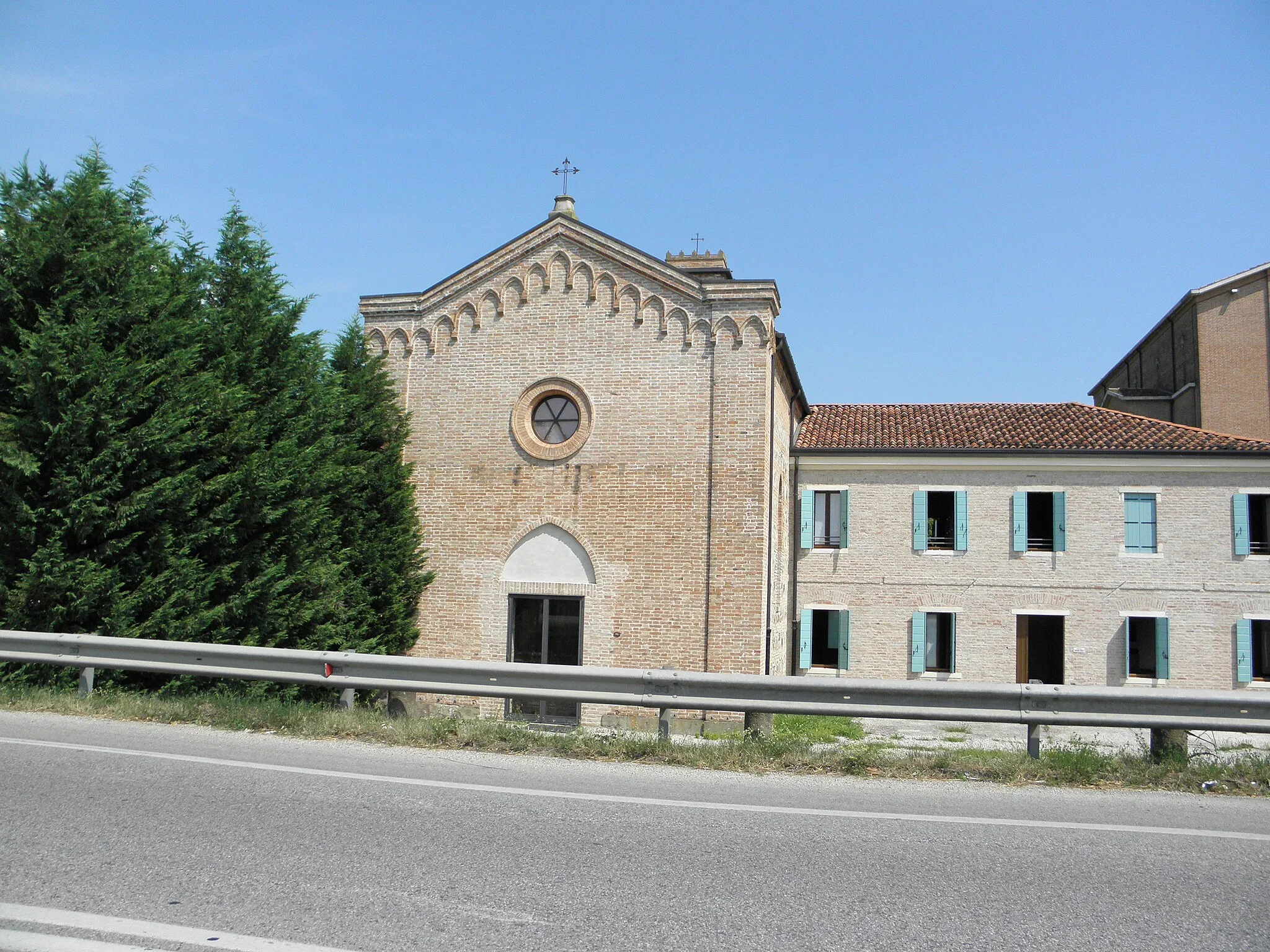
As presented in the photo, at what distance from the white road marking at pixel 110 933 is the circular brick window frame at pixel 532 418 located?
42.0 ft

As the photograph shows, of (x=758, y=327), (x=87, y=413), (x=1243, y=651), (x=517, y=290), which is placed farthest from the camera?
(x=1243, y=651)

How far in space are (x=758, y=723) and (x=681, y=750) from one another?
823 mm

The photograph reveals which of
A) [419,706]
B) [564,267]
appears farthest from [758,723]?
[564,267]

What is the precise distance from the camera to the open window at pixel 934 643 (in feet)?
66.7

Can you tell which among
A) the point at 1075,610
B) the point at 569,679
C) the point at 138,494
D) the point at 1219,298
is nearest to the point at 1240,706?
the point at 569,679

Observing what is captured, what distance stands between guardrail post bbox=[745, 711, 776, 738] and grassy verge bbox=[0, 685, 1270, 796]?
0.12 m

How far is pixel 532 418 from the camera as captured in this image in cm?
1700

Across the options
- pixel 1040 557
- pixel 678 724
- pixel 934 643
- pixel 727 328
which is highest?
pixel 727 328

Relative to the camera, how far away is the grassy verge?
23.6 ft

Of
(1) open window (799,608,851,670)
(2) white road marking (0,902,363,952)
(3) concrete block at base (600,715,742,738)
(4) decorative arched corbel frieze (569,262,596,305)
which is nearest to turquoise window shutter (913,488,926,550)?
(1) open window (799,608,851,670)

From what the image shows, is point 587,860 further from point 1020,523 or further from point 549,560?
point 1020,523

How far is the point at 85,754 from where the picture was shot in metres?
6.87

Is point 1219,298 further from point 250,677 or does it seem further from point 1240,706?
point 250,677

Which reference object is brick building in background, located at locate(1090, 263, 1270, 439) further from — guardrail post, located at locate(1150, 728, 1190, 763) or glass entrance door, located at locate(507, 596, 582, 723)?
guardrail post, located at locate(1150, 728, 1190, 763)
